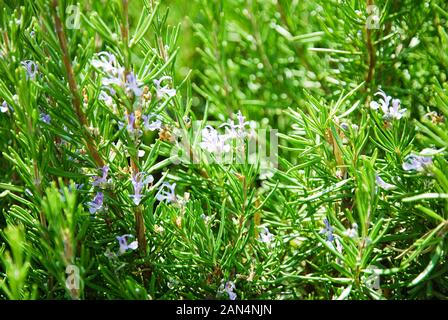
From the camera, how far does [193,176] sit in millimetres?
858

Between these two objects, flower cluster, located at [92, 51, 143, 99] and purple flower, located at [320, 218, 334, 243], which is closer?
flower cluster, located at [92, 51, 143, 99]

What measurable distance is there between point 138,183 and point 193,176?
0.16 m

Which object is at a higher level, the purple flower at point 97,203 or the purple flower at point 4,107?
the purple flower at point 4,107

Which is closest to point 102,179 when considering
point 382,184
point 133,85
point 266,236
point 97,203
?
point 97,203

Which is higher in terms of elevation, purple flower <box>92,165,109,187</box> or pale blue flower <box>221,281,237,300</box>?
purple flower <box>92,165,109,187</box>

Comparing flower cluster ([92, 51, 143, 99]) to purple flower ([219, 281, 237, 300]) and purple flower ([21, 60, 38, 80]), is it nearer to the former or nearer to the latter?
purple flower ([21, 60, 38, 80])

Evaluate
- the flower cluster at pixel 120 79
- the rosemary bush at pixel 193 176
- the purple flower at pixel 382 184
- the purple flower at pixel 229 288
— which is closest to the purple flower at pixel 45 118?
the rosemary bush at pixel 193 176

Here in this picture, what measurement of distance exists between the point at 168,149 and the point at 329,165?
0.25 metres

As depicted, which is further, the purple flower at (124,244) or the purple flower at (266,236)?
the purple flower at (266,236)

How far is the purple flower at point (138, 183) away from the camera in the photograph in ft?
2.34

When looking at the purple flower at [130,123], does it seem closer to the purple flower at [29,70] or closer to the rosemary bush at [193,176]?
the rosemary bush at [193,176]

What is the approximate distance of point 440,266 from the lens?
754 mm

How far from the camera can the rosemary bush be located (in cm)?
68

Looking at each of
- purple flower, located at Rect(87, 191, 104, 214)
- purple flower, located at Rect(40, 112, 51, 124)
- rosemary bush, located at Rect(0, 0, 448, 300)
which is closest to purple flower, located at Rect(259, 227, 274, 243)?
rosemary bush, located at Rect(0, 0, 448, 300)
